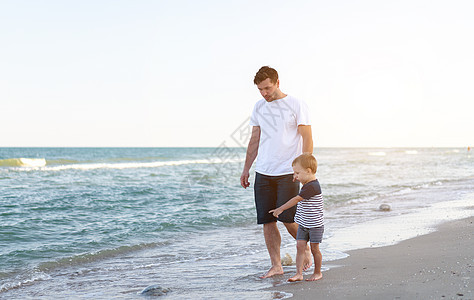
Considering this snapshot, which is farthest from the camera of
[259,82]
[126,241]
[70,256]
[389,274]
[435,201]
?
[435,201]

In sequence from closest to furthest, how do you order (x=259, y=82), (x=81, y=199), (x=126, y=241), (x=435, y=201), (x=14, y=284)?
(x=259, y=82)
(x=14, y=284)
(x=126, y=241)
(x=435, y=201)
(x=81, y=199)

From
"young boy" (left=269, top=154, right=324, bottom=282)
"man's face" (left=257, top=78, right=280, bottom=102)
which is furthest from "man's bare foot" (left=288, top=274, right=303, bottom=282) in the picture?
"man's face" (left=257, top=78, right=280, bottom=102)

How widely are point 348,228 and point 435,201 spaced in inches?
175

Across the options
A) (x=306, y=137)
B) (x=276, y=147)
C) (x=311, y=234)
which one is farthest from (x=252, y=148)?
(x=311, y=234)

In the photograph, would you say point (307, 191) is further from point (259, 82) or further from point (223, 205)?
point (223, 205)

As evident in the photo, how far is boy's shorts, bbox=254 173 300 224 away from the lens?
165 inches

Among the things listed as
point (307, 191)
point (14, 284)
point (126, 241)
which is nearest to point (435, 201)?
point (126, 241)

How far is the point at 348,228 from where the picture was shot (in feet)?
24.5

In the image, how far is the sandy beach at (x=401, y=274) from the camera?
3.19 m

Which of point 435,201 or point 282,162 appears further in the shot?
point 435,201

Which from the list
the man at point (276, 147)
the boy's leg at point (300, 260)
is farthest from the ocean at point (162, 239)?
the man at point (276, 147)

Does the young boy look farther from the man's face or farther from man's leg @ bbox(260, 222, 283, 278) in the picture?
the man's face

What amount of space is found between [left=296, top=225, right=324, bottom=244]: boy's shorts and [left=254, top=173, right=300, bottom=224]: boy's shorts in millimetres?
280

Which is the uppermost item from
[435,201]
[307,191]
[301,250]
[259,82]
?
[259,82]
